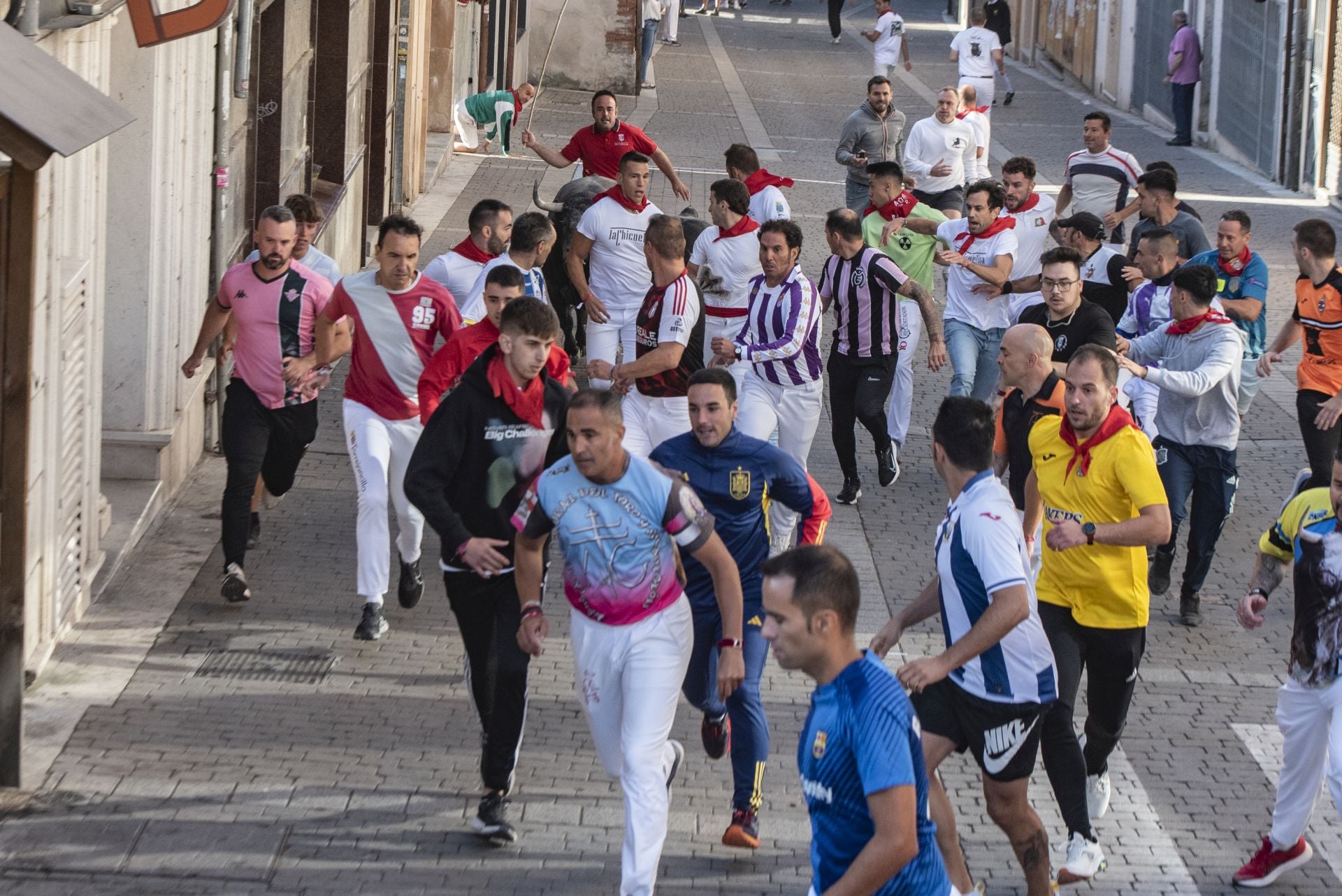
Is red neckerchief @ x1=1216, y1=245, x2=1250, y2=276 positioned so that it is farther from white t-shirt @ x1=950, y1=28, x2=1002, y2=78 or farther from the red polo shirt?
white t-shirt @ x1=950, y1=28, x2=1002, y2=78

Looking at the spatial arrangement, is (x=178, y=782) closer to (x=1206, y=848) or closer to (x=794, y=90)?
(x=1206, y=848)

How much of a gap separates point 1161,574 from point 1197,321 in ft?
4.73

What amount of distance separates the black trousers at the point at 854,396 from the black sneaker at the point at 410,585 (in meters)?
3.19

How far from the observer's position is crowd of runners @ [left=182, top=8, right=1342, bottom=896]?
5859 millimetres

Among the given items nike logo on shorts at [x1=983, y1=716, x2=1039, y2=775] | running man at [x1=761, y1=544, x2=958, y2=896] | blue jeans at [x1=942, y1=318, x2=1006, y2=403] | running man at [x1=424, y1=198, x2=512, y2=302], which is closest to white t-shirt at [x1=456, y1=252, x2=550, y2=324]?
running man at [x1=424, y1=198, x2=512, y2=302]

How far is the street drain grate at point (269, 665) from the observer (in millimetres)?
8227

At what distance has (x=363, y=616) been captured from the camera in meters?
8.81

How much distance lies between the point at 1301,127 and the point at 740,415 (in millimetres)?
16797

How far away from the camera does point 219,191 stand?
433 inches

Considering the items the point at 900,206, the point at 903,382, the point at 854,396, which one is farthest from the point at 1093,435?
the point at 900,206

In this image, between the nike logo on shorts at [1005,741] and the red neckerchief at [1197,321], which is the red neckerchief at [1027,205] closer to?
the red neckerchief at [1197,321]

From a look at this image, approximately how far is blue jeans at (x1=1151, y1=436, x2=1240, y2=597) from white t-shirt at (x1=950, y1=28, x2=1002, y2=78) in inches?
697

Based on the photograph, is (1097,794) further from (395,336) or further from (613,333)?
(613,333)

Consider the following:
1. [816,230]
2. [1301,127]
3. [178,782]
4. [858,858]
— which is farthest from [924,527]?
[1301,127]
